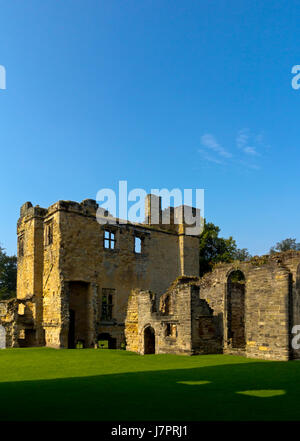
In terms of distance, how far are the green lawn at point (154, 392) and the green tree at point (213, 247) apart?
24.0 metres

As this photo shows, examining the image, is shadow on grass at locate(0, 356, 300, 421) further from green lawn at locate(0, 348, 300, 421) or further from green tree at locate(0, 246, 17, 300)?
green tree at locate(0, 246, 17, 300)

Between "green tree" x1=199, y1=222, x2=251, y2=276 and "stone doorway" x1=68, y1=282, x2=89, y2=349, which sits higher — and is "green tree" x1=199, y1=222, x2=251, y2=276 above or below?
above

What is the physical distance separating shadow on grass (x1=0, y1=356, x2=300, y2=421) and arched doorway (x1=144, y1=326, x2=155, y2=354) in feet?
28.7

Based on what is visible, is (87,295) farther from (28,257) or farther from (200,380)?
(200,380)

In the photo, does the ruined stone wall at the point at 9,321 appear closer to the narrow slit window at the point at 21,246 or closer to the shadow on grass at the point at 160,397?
the narrow slit window at the point at 21,246

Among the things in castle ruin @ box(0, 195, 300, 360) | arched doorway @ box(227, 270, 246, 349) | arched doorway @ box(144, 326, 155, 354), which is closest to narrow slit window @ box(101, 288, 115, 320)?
castle ruin @ box(0, 195, 300, 360)

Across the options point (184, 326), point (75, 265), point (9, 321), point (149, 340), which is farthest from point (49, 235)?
point (184, 326)

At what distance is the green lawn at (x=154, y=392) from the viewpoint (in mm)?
6234

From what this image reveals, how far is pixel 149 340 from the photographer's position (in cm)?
2002

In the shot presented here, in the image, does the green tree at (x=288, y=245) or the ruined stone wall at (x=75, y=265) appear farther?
the green tree at (x=288, y=245)

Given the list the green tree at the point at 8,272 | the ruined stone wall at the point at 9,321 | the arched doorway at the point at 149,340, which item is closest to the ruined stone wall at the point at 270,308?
the arched doorway at the point at 149,340

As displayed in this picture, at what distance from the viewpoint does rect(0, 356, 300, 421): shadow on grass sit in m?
6.17
